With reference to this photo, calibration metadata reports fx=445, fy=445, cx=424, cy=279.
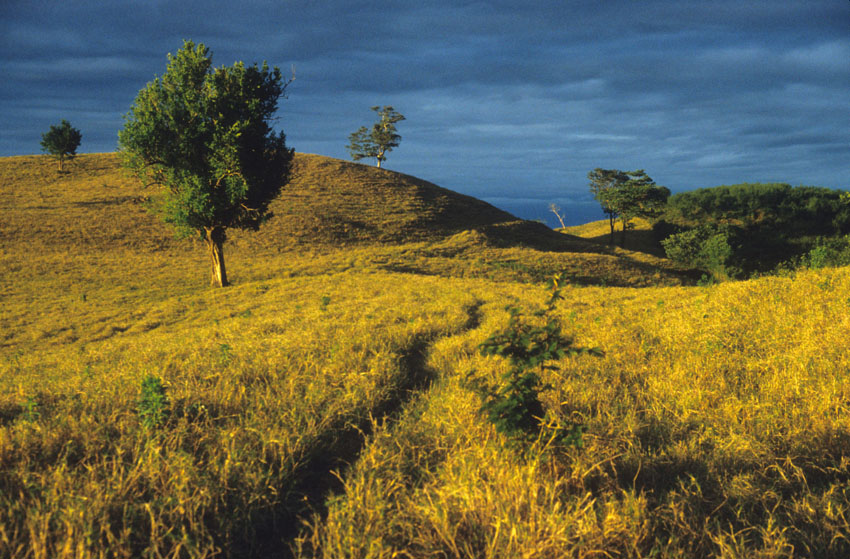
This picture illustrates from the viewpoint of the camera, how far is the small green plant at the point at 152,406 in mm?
4586

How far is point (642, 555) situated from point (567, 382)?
3.02 meters

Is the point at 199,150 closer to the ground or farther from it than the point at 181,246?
farther from it

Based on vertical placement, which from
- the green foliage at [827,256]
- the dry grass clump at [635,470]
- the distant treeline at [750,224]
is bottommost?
the dry grass clump at [635,470]

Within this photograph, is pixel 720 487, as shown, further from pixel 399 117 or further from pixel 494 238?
pixel 399 117

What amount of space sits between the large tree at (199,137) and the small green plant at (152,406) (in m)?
21.7

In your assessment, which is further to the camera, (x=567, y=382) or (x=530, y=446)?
(x=567, y=382)

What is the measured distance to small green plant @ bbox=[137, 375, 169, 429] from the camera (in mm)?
4586

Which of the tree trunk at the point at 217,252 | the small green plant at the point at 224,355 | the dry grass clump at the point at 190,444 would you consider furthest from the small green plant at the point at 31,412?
the tree trunk at the point at 217,252

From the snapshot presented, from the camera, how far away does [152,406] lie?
15.6 feet

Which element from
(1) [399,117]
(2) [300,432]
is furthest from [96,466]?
(1) [399,117]

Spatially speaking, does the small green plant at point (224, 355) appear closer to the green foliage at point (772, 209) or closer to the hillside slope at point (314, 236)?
the hillside slope at point (314, 236)

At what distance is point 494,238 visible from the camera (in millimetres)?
49531

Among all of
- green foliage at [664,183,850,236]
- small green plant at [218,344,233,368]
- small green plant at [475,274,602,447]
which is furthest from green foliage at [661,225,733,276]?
small green plant at [218,344,233,368]

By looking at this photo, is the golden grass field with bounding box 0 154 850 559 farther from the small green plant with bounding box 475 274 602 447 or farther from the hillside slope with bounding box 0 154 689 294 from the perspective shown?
the hillside slope with bounding box 0 154 689 294
